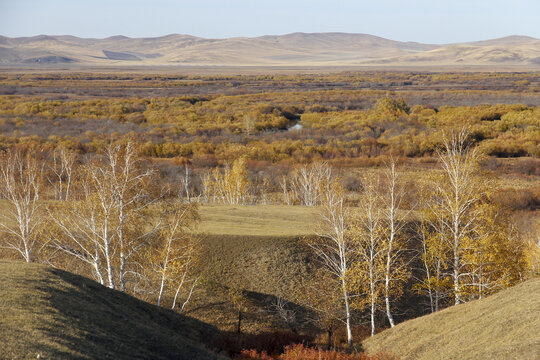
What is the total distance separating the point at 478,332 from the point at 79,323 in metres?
13.8

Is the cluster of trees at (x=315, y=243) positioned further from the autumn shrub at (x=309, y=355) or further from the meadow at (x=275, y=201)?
the autumn shrub at (x=309, y=355)

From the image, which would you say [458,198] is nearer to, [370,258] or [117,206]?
[370,258]

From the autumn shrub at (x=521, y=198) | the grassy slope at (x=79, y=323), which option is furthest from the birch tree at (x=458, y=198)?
the autumn shrub at (x=521, y=198)

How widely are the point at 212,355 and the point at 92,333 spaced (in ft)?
15.6

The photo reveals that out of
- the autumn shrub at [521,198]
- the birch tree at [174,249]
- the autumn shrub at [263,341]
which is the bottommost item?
the autumn shrub at [263,341]

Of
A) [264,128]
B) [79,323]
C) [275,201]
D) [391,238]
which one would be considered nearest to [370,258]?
[391,238]

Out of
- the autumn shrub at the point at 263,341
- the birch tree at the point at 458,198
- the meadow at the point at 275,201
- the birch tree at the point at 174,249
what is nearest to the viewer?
the autumn shrub at the point at 263,341

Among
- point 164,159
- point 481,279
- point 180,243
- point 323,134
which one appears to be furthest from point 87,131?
point 481,279

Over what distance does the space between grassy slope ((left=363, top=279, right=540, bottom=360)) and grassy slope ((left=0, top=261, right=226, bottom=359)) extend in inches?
308

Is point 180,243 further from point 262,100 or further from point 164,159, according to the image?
point 262,100

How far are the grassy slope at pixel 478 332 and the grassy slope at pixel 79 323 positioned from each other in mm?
7826

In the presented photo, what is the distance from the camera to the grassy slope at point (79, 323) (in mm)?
14633

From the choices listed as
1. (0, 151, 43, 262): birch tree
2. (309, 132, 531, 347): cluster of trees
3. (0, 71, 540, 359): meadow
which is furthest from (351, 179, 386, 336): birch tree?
(0, 151, 43, 262): birch tree

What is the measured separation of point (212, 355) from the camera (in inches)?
759
